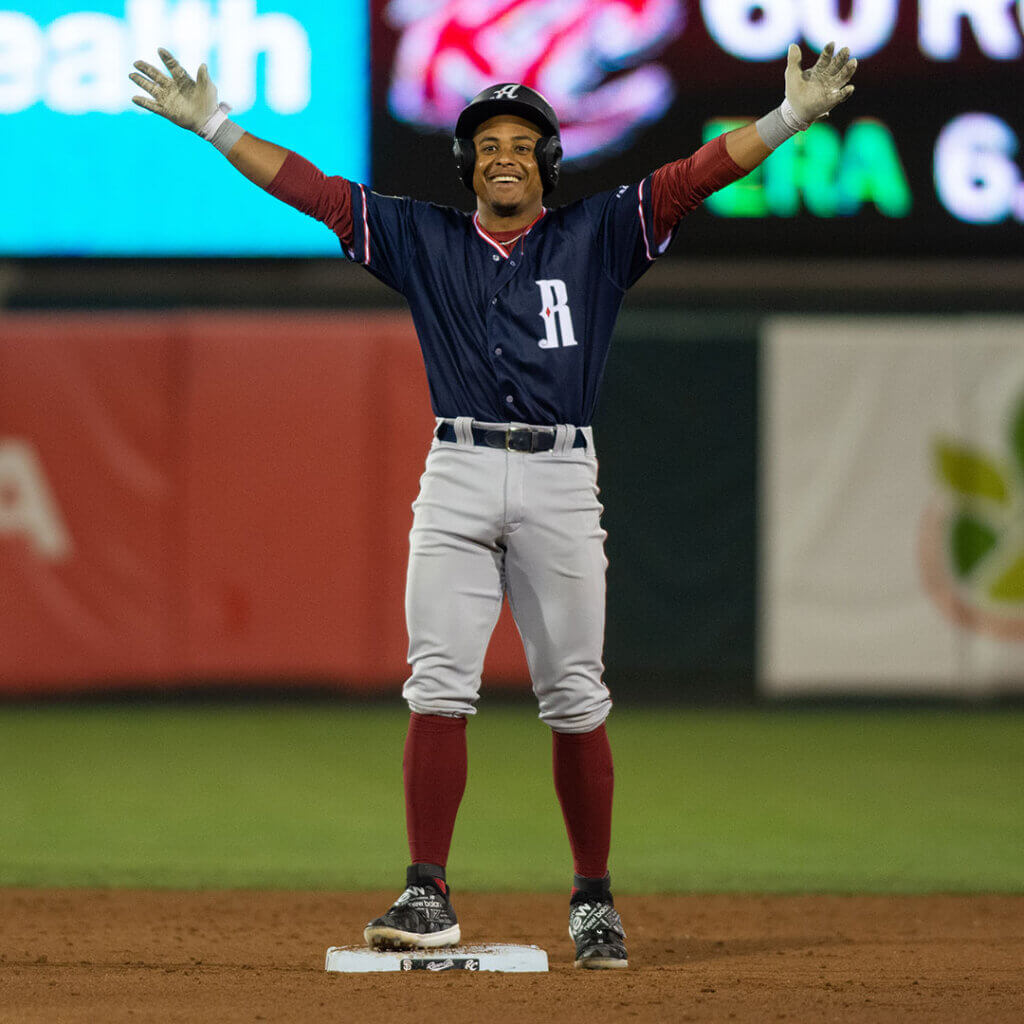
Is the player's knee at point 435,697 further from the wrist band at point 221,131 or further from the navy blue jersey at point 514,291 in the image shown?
the wrist band at point 221,131

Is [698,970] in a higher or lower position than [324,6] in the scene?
lower

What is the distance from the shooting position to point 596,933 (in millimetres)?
3393

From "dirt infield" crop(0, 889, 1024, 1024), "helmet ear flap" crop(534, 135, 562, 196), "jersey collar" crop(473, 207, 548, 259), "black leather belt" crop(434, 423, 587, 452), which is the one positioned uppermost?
"helmet ear flap" crop(534, 135, 562, 196)

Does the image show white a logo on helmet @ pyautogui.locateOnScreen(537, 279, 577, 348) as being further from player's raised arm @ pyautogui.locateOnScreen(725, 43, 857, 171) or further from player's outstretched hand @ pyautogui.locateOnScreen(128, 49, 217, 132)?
player's outstretched hand @ pyautogui.locateOnScreen(128, 49, 217, 132)

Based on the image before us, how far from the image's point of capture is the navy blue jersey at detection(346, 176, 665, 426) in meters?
3.44

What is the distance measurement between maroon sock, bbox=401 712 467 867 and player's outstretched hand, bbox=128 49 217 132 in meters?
1.22

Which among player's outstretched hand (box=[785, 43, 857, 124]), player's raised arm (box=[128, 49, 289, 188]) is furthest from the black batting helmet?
player's outstretched hand (box=[785, 43, 857, 124])

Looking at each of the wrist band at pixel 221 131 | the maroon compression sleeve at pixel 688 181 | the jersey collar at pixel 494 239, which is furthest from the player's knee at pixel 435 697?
the wrist band at pixel 221 131

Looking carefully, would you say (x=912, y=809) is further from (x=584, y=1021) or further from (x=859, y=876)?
(x=584, y=1021)

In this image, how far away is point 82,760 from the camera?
6926mm

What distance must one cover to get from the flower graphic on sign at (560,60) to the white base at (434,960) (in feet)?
14.1

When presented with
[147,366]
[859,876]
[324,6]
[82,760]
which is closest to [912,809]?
[859,876]

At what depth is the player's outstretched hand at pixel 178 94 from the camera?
3404 millimetres

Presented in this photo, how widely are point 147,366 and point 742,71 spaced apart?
10.8 feet
